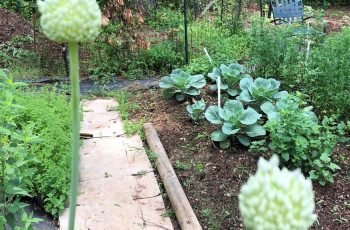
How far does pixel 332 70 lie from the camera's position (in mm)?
4188

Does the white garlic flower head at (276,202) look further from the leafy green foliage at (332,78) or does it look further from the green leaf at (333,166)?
the leafy green foliage at (332,78)

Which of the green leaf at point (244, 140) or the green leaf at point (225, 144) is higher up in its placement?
the green leaf at point (244, 140)

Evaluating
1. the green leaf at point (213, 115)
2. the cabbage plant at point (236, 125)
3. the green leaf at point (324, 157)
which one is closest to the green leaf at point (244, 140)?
the cabbage plant at point (236, 125)

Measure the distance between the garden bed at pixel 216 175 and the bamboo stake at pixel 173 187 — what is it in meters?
0.10

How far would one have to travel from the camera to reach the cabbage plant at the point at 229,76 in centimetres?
491

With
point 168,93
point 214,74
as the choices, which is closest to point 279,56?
point 214,74

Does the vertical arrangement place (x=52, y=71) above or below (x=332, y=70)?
below

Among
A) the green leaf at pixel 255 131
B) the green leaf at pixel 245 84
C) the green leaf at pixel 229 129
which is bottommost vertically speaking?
the green leaf at pixel 255 131

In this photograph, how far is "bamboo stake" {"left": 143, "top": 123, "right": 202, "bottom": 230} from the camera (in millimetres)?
3079

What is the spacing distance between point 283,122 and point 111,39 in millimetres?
3531

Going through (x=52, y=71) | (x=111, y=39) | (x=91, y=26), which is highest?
(x=91, y=26)

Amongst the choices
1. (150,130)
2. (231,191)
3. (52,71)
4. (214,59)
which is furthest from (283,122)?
(52,71)

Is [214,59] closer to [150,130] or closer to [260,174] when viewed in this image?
[150,130]

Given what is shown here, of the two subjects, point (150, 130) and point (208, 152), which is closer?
point (208, 152)
